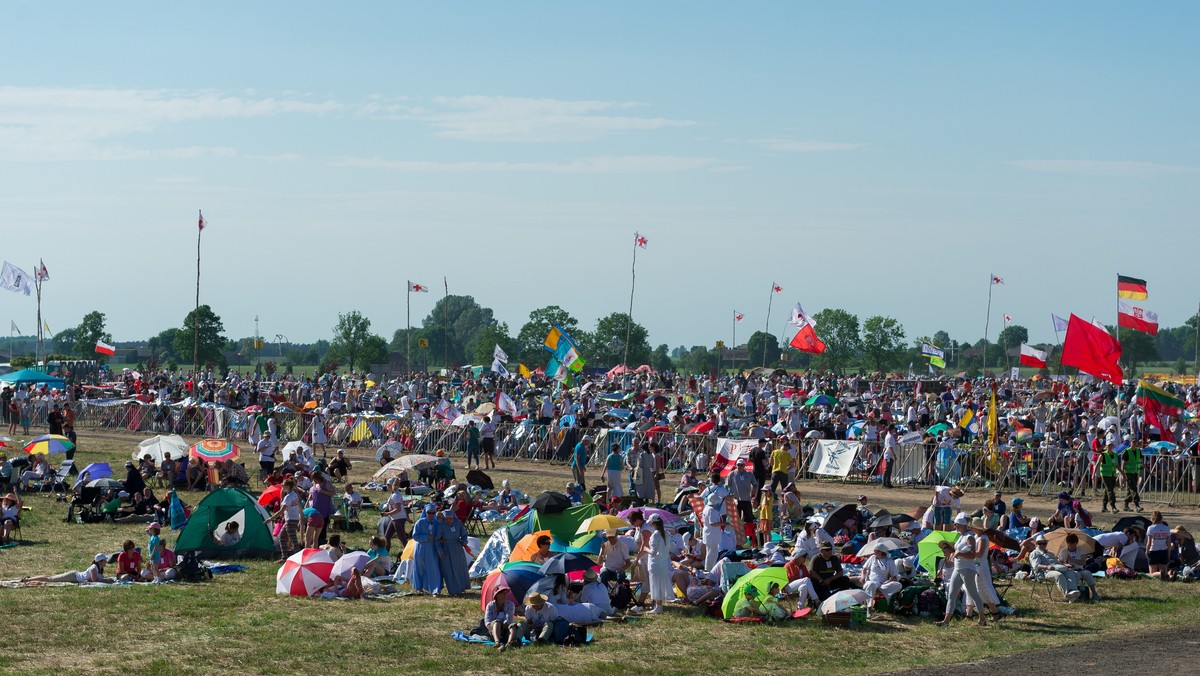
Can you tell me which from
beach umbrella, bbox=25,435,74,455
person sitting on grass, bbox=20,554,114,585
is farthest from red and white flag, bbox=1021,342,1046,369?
person sitting on grass, bbox=20,554,114,585

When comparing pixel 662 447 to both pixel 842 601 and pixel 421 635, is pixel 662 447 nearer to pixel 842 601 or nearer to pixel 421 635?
pixel 842 601

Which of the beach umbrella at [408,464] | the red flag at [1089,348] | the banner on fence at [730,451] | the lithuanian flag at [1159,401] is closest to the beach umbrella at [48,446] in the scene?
the beach umbrella at [408,464]

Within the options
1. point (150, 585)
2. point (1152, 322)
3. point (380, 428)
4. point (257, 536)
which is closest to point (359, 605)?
point (150, 585)

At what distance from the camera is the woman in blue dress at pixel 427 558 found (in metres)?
17.9

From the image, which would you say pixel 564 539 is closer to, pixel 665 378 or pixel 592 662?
pixel 592 662

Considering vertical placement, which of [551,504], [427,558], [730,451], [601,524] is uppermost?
[730,451]

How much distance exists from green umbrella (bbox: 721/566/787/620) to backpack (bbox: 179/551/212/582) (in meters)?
7.74

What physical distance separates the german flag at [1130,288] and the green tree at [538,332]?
3156 inches

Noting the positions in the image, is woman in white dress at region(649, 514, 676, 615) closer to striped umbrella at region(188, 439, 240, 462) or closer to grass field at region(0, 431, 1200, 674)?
grass field at region(0, 431, 1200, 674)

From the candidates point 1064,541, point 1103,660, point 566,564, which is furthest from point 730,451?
point 1103,660

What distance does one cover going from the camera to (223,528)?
20.9 meters

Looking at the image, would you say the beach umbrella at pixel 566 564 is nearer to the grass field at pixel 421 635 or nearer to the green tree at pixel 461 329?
the grass field at pixel 421 635

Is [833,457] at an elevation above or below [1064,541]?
above

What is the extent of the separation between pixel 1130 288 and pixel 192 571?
29.5 metres
